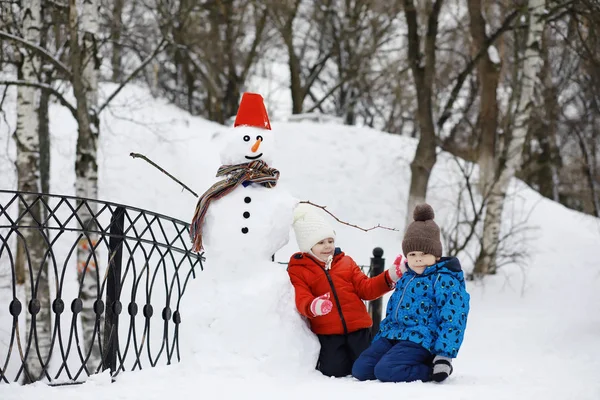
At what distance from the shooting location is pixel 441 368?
150 inches

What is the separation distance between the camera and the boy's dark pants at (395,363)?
3906 mm

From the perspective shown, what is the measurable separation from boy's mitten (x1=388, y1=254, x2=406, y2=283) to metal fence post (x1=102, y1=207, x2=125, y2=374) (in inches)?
66.1

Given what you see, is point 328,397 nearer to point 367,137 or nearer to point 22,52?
point 22,52

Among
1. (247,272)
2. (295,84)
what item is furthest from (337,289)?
(295,84)

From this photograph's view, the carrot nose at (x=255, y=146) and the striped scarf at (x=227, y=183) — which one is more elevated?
the carrot nose at (x=255, y=146)

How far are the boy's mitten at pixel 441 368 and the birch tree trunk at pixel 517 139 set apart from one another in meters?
7.02

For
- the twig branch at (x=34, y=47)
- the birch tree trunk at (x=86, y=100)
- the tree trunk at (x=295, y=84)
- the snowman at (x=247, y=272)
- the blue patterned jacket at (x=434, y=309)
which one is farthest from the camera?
the tree trunk at (x=295, y=84)

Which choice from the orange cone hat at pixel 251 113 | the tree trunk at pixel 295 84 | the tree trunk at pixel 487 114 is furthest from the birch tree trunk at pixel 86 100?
the tree trunk at pixel 295 84

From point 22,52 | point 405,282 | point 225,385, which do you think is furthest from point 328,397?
point 22,52

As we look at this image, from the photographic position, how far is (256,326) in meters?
4.06

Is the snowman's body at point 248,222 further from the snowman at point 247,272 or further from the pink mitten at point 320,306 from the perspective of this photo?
the pink mitten at point 320,306

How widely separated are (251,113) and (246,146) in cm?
24

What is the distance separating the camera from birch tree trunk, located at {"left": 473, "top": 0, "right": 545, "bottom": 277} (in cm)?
1000

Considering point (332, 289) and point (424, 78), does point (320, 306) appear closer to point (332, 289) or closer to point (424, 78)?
point (332, 289)
